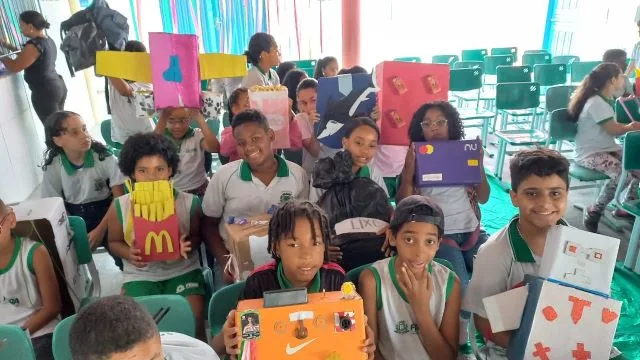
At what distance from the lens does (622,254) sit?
302 cm

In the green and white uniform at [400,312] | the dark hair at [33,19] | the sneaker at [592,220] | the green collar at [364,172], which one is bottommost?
the sneaker at [592,220]

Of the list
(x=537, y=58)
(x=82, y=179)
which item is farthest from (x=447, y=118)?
(x=537, y=58)

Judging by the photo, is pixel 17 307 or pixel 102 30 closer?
pixel 17 307

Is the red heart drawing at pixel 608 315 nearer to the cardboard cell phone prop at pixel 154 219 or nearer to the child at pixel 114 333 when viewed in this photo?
the child at pixel 114 333

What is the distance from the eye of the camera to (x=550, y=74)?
5676 mm

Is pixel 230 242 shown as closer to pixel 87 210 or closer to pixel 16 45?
pixel 87 210

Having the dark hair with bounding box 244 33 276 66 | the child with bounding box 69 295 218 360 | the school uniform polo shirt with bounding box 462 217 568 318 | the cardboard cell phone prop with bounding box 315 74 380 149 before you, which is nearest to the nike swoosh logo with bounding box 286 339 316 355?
the child with bounding box 69 295 218 360

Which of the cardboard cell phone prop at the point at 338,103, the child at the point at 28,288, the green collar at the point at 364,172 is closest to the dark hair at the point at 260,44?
the cardboard cell phone prop at the point at 338,103

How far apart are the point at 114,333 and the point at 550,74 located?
19.7 feet

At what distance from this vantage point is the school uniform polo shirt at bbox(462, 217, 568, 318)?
1460 mm

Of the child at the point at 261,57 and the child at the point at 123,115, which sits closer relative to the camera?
the child at the point at 123,115

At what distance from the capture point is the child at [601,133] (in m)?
3.32

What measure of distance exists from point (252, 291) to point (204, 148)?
4.84 ft

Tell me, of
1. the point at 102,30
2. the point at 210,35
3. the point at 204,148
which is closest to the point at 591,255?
the point at 204,148
